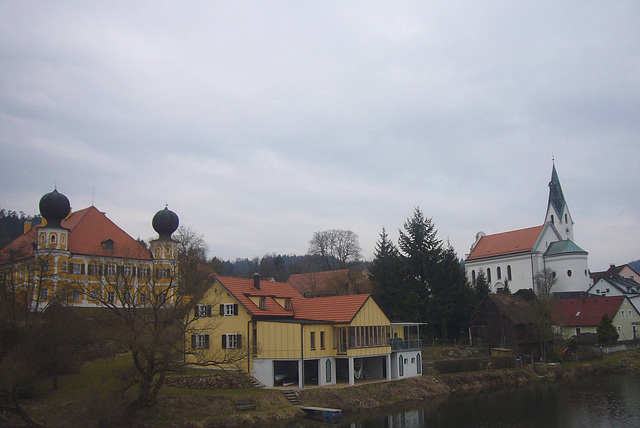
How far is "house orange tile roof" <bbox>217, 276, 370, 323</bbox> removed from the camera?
123ft

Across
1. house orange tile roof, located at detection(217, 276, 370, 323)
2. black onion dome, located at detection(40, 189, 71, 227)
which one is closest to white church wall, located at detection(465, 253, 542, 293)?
house orange tile roof, located at detection(217, 276, 370, 323)

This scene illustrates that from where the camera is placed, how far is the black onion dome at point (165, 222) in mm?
58156

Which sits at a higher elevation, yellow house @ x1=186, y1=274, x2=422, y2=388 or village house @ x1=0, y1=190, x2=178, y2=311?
village house @ x1=0, y1=190, x2=178, y2=311

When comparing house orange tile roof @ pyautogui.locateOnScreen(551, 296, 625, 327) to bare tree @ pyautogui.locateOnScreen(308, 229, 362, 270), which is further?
bare tree @ pyautogui.locateOnScreen(308, 229, 362, 270)

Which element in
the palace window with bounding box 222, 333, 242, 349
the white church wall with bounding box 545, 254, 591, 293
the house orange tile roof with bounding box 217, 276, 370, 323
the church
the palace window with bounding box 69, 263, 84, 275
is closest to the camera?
the palace window with bounding box 222, 333, 242, 349

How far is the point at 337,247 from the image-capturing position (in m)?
88.8

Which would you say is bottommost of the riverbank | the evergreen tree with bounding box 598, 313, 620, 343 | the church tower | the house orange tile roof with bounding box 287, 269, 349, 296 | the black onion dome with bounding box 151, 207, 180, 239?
the riverbank

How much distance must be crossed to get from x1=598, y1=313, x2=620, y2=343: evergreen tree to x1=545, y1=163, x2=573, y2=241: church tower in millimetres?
31886

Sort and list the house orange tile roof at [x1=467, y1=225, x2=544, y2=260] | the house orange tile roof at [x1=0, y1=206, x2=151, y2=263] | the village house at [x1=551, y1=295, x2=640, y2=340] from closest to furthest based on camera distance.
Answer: the house orange tile roof at [x1=0, y1=206, x2=151, y2=263], the village house at [x1=551, y1=295, x2=640, y2=340], the house orange tile roof at [x1=467, y1=225, x2=544, y2=260]

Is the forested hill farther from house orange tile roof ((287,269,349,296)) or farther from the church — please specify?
the church

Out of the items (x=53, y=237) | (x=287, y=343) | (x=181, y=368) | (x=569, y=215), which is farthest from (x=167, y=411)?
(x=569, y=215)

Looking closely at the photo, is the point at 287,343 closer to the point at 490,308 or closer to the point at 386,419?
the point at 386,419

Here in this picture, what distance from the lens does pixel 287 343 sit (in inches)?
1391

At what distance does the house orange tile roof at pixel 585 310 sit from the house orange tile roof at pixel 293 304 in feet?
103
